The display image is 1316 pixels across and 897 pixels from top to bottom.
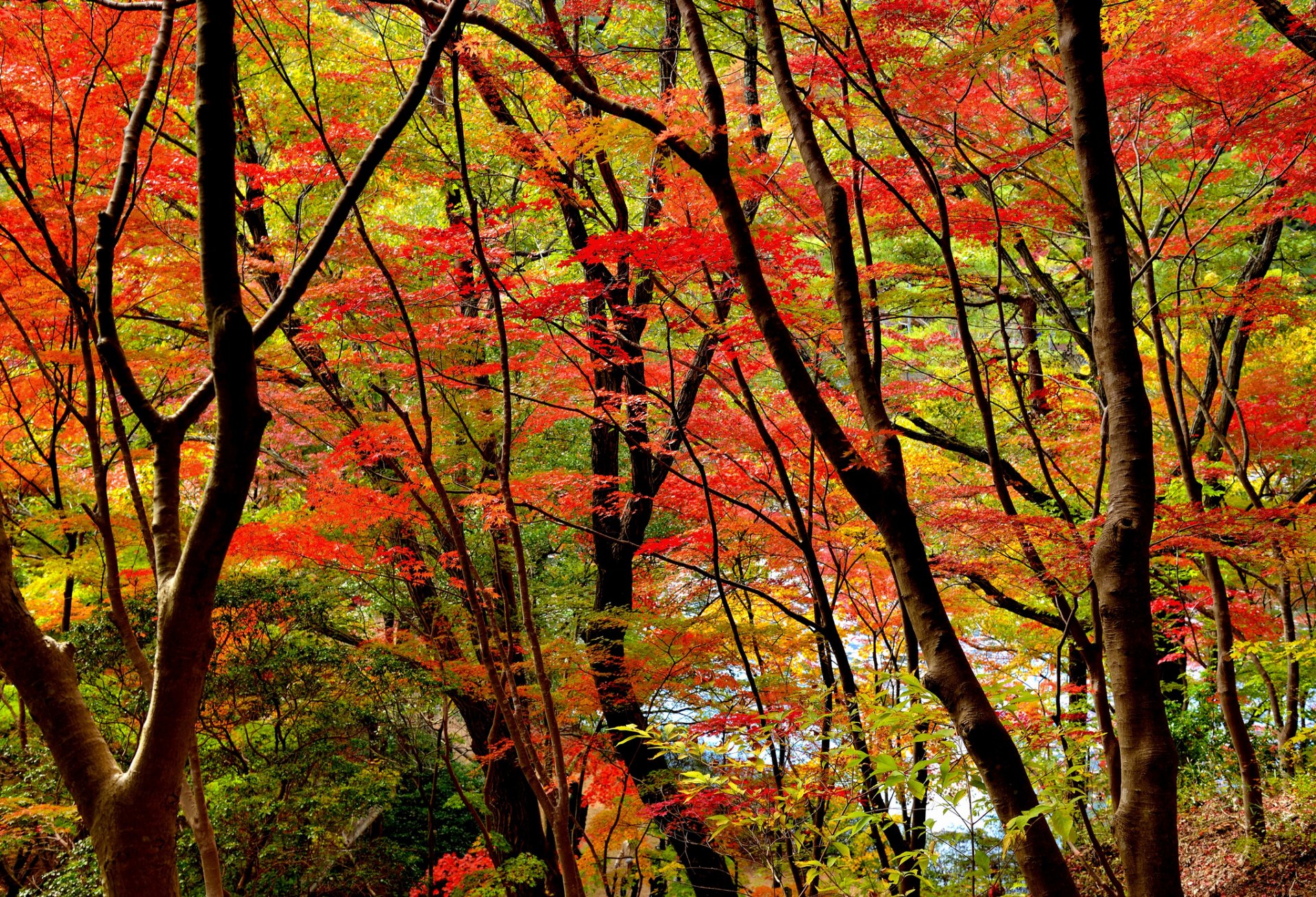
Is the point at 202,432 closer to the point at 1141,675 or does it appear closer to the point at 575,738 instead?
the point at 575,738

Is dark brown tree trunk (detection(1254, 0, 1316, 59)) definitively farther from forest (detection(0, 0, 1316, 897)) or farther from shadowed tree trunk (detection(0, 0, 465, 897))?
shadowed tree trunk (detection(0, 0, 465, 897))

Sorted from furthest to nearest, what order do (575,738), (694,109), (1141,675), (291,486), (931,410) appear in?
(931,410) → (291,486) → (575,738) → (694,109) → (1141,675)

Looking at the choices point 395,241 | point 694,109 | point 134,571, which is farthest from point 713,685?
point 395,241

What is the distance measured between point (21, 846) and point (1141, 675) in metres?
8.30

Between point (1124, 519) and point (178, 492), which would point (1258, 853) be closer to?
point (1124, 519)

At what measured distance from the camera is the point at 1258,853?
5309 millimetres

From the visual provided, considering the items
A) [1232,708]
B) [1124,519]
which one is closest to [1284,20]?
[1124,519]

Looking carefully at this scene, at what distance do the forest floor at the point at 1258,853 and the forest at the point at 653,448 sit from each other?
1.7 inches

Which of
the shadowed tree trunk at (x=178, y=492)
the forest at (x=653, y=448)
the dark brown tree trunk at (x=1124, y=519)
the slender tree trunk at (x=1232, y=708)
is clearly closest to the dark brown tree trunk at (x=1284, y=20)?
the forest at (x=653, y=448)

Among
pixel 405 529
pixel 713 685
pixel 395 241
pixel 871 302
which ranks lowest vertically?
pixel 713 685

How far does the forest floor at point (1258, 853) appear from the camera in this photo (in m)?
5.01

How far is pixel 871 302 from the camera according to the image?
10.4 feet

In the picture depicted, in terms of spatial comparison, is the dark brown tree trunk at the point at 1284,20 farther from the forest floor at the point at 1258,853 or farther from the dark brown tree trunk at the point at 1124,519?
the forest floor at the point at 1258,853

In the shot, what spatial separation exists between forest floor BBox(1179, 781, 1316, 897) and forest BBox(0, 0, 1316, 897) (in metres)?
0.04
